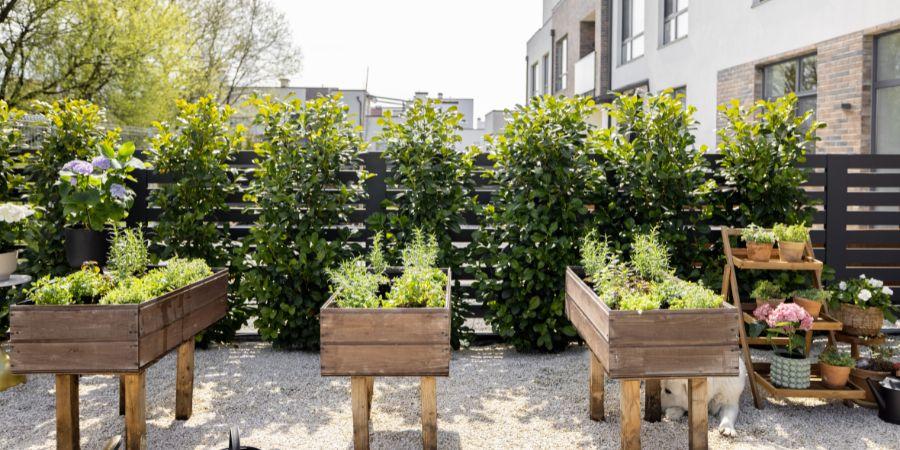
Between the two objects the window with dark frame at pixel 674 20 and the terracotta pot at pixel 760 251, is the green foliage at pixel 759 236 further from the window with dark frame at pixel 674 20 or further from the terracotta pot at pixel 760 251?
the window with dark frame at pixel 674 20

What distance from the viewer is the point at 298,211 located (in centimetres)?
481

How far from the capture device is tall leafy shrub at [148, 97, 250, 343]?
487 cm

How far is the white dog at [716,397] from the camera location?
11.3 feet

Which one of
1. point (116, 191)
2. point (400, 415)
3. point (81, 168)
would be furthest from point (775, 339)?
point (81, 168)

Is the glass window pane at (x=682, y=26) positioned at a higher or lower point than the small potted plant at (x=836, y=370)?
higher

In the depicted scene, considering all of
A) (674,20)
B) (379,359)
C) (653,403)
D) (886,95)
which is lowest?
(653,403)

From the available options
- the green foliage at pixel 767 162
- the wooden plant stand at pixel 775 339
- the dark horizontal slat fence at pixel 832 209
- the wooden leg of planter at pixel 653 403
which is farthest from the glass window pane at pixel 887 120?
the wooden leg of planter at pixel 653 403

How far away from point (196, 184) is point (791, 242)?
13.1ft

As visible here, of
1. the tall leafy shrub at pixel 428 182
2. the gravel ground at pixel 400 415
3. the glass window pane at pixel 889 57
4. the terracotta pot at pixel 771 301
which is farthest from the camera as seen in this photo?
the glass window pane at pixel 889 57

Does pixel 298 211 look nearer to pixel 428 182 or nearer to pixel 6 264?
pixel 428 182

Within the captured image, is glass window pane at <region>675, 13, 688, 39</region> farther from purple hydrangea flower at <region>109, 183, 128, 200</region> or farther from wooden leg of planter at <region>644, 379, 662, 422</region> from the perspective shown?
purple hydrangea flower at <region>109, 183, 128, 200</region>

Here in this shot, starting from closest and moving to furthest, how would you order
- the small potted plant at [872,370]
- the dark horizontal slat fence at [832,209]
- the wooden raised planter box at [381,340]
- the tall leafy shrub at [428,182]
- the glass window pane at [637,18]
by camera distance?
1. the wooden raised planter box at [381,340]
2. the small potted plant at [872,370]
3. the tall leafy shrub at [428,182]
4. the dark horizontal slat fence at [832,209]
5. the glass window pane at [637,18]

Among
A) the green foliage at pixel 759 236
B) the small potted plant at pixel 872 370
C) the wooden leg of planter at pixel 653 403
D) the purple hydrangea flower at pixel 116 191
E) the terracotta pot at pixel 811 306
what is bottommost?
the wooden leg of planter at pixel 653 403

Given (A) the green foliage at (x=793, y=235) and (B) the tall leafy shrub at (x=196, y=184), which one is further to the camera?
(B) the tall leafy shrub at (x=196, y=184)
